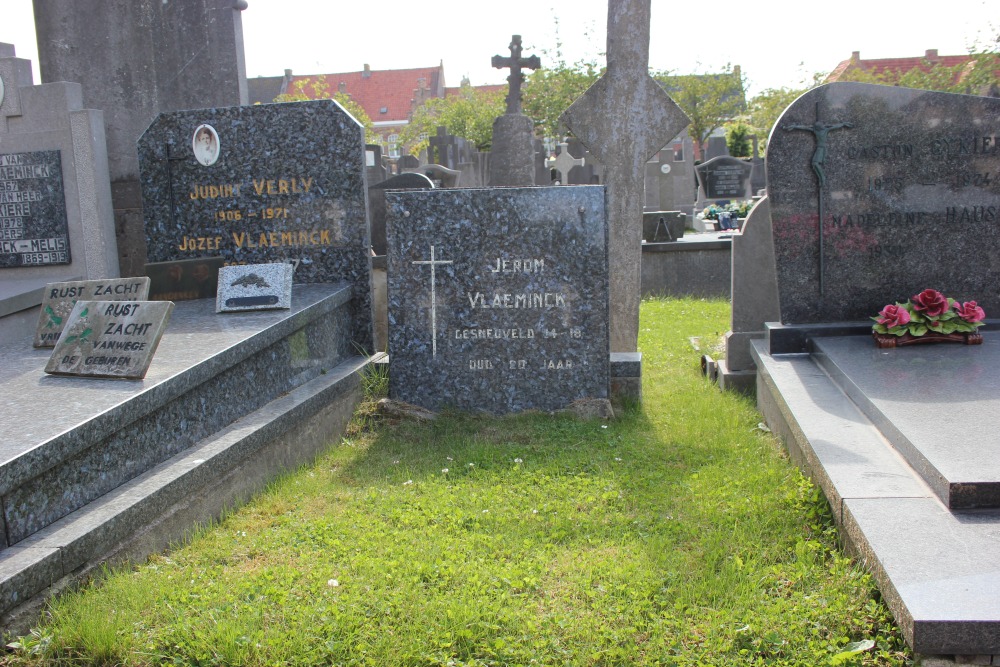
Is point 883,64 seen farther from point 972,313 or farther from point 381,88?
point 972,313

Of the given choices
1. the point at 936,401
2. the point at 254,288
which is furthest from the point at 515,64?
the point at 936,401

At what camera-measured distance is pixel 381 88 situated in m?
56.0

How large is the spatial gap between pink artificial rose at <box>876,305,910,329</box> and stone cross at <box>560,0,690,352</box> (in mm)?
1691

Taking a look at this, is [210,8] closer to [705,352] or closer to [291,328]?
[291,328]

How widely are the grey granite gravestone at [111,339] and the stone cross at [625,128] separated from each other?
126 inches

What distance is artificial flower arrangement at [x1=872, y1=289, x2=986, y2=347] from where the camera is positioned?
15.0 feet

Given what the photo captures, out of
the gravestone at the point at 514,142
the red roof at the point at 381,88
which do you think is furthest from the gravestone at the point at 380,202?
the red roof at the point at 381,88

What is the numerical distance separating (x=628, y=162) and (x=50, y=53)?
14.9ft

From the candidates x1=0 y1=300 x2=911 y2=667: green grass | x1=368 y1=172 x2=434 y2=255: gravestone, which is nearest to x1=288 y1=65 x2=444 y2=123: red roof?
x1=368 y1=172 x2=434 y2=255: gravestone

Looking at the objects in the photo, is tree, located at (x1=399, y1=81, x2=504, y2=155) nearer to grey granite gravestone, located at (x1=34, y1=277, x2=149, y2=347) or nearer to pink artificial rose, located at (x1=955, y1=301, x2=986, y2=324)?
pink artificial rose, located at (x1=955, y1=301, x2=986, y2=324)

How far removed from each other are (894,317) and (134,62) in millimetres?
5795

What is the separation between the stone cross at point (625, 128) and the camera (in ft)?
18.8

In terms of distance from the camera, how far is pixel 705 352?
6559mm

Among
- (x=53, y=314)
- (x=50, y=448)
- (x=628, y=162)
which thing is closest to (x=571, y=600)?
(x=50, y=448)
